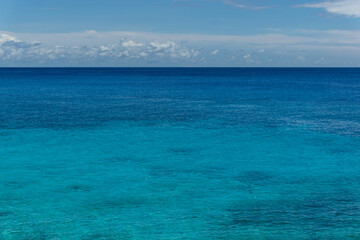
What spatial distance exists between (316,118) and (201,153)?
27.1m

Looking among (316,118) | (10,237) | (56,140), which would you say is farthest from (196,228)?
(316,118)

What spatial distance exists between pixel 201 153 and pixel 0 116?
35.3 metres

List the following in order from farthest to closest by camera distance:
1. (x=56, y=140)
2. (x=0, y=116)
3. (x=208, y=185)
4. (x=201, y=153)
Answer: (x=0, y=116) < (x=56, y=140) < (x=201, y=153) < (x=208, y=185)

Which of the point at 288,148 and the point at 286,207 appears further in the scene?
the point at 288,148

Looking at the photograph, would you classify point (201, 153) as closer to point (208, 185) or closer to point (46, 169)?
point (208, 185)

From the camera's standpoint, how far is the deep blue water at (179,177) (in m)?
23.0

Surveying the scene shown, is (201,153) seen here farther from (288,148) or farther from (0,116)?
(0,116)

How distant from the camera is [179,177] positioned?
31.9 m

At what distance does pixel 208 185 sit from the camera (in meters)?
30.1

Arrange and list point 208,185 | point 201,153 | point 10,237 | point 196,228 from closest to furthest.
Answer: point 10,237 → point 196,228 → point 208,185 → point 201,153

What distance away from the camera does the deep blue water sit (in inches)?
907

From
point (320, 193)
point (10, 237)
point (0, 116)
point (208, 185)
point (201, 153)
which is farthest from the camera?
point (0, 116)

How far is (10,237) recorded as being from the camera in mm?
21484

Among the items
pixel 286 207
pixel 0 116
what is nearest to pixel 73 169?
pixel 286 207
